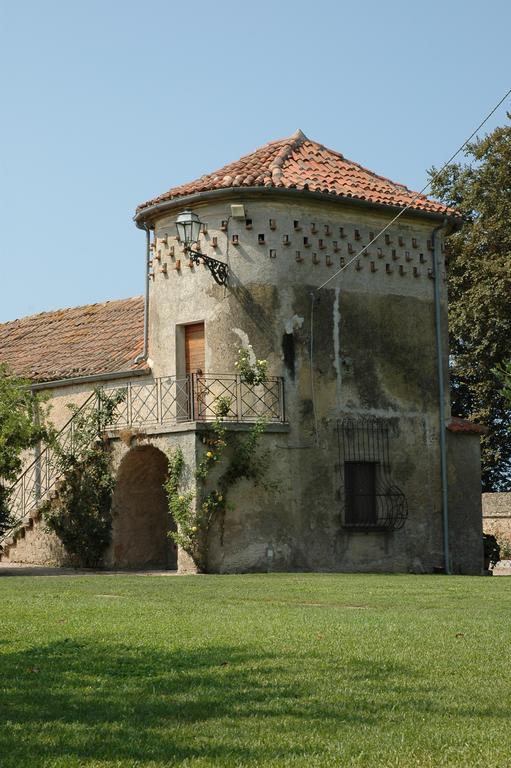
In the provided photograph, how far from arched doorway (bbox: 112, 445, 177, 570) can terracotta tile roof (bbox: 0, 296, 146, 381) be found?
2.22 m

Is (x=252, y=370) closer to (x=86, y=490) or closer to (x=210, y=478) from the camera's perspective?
(x=210, y=478)

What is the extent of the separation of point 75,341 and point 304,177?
8309 millimetres

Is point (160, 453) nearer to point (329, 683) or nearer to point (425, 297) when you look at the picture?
point (425, 297)

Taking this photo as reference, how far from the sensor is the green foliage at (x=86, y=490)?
2608cm

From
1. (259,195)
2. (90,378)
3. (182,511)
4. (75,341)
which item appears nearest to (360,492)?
(182,511)

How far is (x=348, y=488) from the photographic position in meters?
25.7

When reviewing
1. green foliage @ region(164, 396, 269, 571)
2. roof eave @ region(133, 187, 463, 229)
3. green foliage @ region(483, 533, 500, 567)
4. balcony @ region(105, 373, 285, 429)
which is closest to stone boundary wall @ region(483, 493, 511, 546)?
green foliage @ region(483, 533, 500, 567)

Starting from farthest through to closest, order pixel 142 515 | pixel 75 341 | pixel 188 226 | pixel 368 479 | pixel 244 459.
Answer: pixel 75 341 < pixel 142 515 < pixel 368 479 < pixel 188 226 < pixel 244 459

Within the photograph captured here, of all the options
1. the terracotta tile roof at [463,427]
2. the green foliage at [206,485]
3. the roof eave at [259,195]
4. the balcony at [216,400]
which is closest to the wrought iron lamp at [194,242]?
the roof eave at [259,195]

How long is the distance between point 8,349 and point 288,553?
12.0 meters

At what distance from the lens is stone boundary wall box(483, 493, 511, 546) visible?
37.4 metres

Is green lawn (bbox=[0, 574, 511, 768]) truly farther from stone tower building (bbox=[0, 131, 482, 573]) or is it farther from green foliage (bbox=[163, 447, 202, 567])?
stone tower building (bbox=[0, 131, 482, 573])

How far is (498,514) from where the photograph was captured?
37.6 m

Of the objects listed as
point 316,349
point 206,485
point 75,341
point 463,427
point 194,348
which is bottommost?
point 206,485
